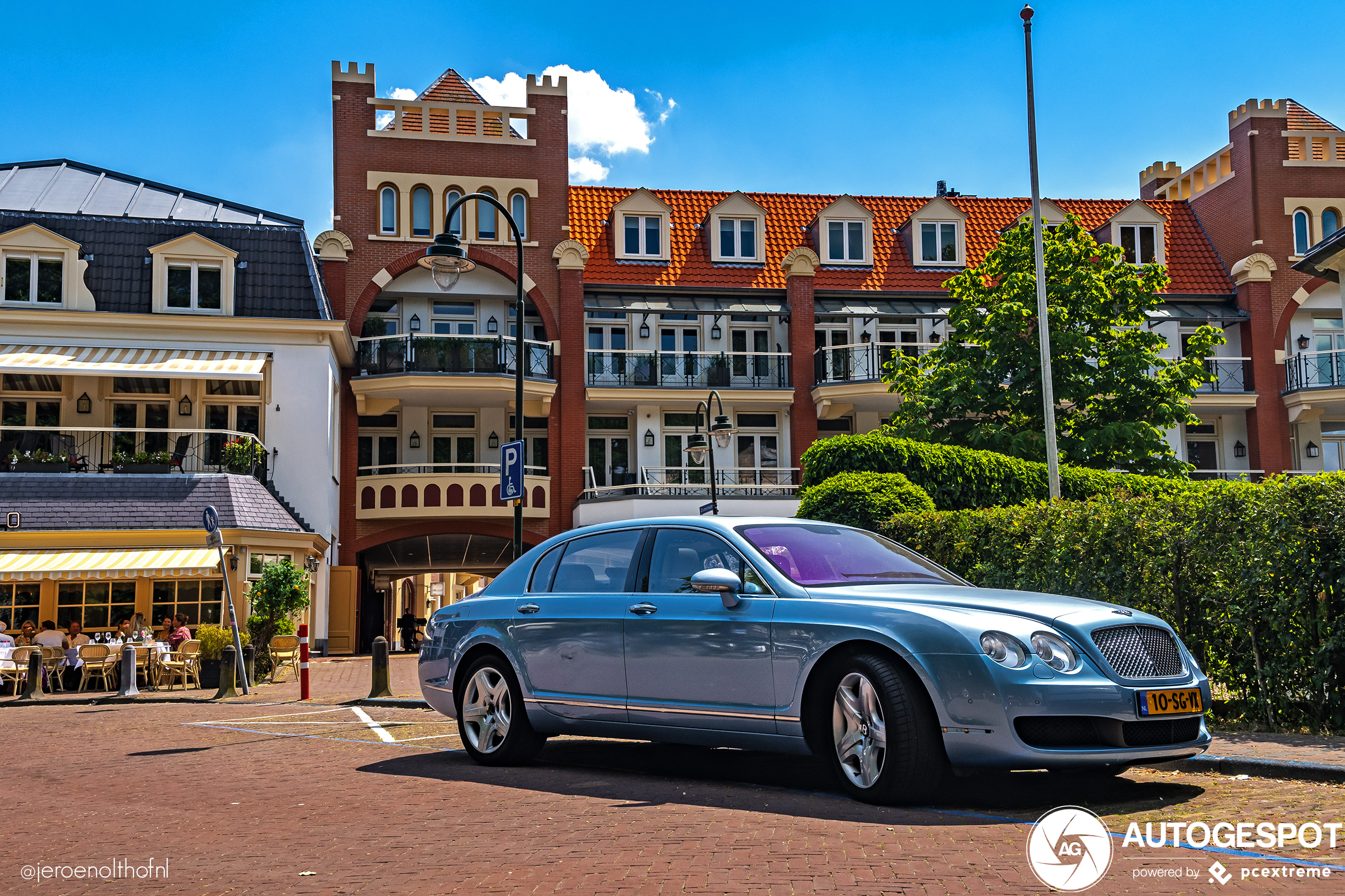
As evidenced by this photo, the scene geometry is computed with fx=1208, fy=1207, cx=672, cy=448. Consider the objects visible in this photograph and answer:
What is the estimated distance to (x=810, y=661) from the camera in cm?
652

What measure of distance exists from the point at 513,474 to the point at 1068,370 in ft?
50.2

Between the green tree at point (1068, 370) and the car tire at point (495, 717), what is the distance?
61.1ft

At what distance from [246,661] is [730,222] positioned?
2242cm

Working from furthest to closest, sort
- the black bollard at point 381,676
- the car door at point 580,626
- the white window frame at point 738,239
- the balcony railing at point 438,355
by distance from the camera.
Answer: the white window frame at point 738,239
the balcony railing at point 438,355
the black bollard at point 381,676
the car door at point 580,626

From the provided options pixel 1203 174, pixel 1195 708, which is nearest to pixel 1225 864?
pixel 1195 708

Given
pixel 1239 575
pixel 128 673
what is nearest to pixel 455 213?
pixel 128 673

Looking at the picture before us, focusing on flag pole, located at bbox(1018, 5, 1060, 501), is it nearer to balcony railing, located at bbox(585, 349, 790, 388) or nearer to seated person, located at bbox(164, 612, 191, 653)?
balcony railing, located at bbox(585, 349, 790, 388)

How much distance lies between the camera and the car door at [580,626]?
7680mm

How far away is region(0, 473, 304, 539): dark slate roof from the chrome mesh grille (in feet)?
73.2

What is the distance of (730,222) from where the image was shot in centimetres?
3847

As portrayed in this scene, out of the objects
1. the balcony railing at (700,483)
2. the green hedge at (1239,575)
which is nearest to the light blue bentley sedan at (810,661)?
the green hedge at (1239,575)

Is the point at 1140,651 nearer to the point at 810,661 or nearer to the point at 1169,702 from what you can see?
the point at 1169,702

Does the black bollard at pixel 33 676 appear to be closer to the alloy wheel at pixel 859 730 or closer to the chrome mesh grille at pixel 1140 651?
the alloy wheel at pixel 859 730

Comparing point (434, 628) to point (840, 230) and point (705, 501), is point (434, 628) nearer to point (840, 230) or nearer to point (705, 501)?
point (705, 501)
